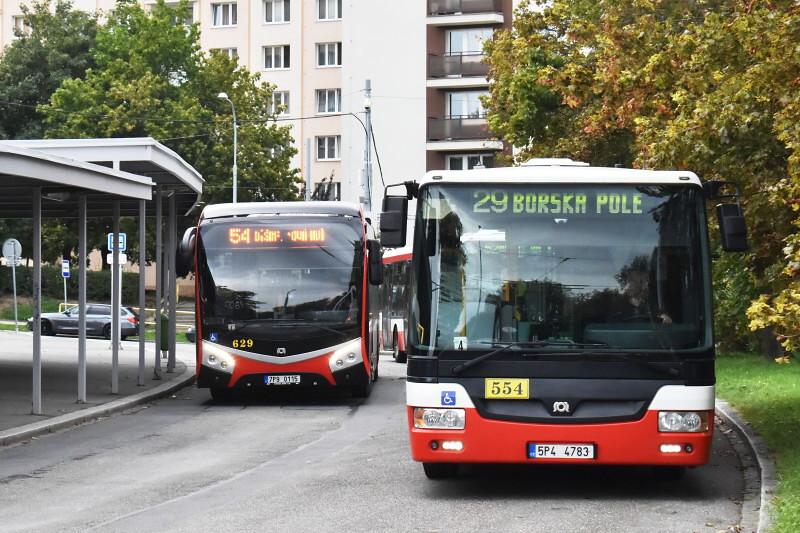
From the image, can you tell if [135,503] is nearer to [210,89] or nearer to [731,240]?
[731,240]

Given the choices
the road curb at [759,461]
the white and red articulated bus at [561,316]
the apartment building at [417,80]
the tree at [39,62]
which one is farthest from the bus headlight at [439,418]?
the tree at [39,62]

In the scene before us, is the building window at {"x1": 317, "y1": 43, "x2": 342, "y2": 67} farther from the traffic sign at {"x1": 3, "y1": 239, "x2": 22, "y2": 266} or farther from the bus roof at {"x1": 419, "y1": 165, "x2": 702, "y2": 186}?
the bus roof at {"x1": 419, "y1": 165, "x2": 702, "y2": 186}

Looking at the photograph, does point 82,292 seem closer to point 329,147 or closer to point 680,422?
point 680,422

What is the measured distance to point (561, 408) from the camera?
39.1ft

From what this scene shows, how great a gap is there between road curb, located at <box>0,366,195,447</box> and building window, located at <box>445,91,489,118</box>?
45.6 meters

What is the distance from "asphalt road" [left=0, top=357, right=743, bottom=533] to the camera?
35.8 feet

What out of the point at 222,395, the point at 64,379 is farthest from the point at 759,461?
the point at 64,379

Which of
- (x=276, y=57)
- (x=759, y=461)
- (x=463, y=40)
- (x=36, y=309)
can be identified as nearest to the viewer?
(x=759, y=461)

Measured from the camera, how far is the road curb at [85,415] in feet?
56.7

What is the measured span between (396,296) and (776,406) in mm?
17519

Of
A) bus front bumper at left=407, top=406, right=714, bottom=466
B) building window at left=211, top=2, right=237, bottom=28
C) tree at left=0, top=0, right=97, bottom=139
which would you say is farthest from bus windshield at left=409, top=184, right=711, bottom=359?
building window at left=211, top=2, right=237, bottom=28

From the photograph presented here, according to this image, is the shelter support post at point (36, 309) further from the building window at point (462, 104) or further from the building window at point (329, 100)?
the building window at point (329, 100)

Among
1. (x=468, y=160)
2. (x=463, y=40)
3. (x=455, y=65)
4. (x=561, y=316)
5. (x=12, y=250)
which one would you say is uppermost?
(x=463, y=40)

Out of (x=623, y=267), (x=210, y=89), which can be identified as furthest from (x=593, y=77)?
(x=210, y=89)
